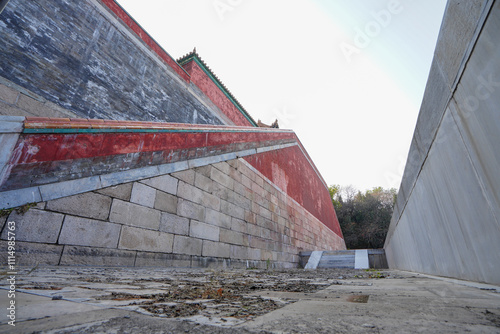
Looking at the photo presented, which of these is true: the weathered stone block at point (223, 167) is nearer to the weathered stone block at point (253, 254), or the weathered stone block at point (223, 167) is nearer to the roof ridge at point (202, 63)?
the weathered stone block at point (253, 254)

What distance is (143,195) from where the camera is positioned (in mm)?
4156

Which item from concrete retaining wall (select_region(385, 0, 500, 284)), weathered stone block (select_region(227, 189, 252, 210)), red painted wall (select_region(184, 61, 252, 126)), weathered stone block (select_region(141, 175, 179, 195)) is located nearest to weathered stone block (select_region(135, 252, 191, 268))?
weathered stone block (select_region(141, 175, 179, 195))

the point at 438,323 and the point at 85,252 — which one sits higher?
the point at 85,252

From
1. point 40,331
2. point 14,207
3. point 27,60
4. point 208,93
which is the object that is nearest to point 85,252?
point 14,207

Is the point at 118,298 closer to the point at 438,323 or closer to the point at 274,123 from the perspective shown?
the point at 438,323

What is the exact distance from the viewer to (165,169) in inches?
181

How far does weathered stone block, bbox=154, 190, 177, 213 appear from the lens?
14.5 ft

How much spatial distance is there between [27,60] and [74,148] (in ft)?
14.0

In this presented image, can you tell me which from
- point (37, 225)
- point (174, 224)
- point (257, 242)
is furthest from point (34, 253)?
point (257, 242)

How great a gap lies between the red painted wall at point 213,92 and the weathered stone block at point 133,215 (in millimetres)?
9031

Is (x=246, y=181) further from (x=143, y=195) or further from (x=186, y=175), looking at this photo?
(x=143, y=195)

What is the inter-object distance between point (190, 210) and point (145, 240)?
4.03 feet

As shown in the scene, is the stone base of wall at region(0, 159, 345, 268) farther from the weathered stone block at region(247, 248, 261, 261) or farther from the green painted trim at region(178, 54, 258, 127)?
the green painted trim at region(178, 54, 258, 127)

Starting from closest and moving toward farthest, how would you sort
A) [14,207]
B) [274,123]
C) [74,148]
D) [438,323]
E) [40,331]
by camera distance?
[40,331] → [438,323] → [14,207] → [74,148] → [274,123]
